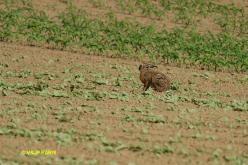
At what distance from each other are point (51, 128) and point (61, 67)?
689 centimetres

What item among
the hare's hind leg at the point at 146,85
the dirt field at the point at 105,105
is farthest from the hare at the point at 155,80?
the dirt field at the point at 105,105

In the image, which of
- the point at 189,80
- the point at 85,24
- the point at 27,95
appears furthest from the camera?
the point at 85,24

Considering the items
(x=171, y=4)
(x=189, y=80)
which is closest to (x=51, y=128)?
(x=189, y=80)

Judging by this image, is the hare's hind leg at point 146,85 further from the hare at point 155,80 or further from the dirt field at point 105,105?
the dirt field at point 105,105

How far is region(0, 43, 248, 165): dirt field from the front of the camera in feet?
28.2

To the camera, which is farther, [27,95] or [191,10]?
[191,10]

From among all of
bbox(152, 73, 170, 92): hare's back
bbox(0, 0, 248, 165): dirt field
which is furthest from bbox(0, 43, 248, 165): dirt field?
bbox(152, 73, 170, 92): hare's back

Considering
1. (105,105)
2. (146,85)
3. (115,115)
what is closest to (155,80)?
(146,85)

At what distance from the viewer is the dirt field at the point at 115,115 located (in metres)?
8.59

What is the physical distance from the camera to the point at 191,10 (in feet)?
96.0

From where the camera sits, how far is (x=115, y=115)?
10.9 metres

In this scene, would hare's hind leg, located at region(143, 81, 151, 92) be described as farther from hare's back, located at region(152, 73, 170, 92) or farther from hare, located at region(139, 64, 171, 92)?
hare's back, located at region(152, 73, 170, 92)

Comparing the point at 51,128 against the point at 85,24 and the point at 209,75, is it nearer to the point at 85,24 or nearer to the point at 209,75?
the point at 209,75

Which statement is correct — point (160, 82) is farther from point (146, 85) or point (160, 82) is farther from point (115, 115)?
point (115, 115)
